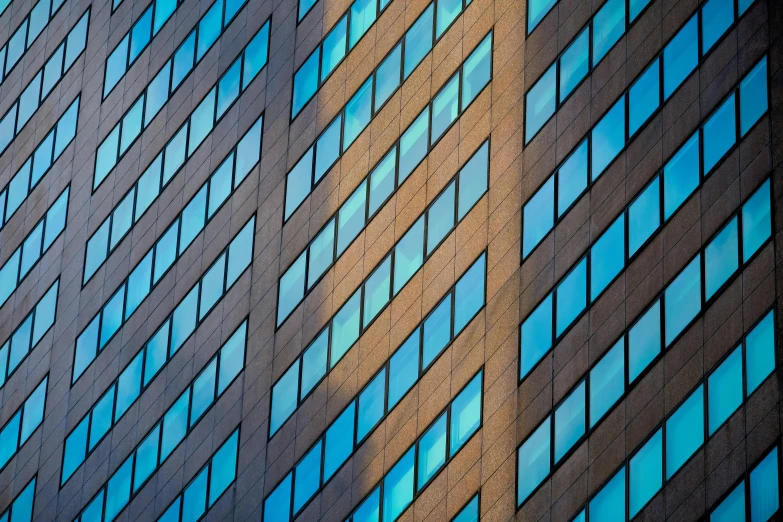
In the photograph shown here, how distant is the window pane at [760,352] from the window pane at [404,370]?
10515 mm

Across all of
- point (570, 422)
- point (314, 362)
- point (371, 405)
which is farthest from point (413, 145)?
point (570, 422)

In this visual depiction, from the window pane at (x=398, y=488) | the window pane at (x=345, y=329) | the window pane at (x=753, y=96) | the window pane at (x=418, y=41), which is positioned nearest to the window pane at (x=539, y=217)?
the window pane at (x=753, y=96)

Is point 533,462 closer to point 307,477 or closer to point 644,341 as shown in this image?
point 644,341

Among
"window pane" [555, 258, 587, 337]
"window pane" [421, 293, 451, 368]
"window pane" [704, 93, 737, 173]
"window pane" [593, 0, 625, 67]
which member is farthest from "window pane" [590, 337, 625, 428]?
"window pane" [593, 0, 625, 67]

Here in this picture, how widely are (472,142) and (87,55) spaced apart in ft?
64.1

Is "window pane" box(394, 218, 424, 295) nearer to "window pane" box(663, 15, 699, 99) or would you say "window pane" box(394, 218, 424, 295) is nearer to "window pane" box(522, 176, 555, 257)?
"window pane" box(522, 176, 555, 257)

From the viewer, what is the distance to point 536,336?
44.8m

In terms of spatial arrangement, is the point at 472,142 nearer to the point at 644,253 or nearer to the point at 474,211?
the point at 474,211

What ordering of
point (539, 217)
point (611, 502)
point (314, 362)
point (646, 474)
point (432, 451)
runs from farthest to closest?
point (314, 362), point (432, 451), point (539, 217), point (611, 502), point (646, 474)

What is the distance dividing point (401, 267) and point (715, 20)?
39.9ft

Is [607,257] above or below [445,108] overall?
below

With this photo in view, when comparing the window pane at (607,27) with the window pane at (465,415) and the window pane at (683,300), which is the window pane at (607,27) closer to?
the window pane at (683,300)

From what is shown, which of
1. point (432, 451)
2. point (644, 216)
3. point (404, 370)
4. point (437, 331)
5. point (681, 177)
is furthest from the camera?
point (404, 370)

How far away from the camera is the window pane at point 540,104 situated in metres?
46.2
